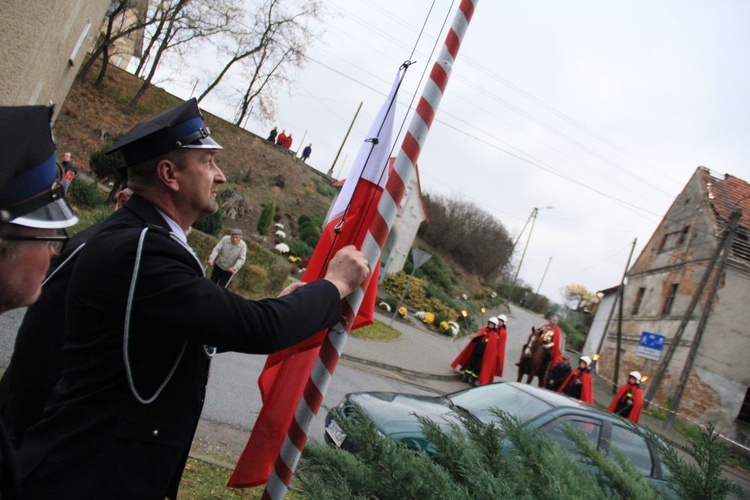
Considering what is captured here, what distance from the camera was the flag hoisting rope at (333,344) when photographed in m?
2.46

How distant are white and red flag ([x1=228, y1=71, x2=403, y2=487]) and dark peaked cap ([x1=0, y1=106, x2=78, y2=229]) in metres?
1.34

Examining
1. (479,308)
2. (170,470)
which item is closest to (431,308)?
(479,308)

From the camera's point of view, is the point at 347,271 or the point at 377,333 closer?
the point at 347,271

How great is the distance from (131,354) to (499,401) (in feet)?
19.2

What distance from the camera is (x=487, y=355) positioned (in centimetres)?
1638

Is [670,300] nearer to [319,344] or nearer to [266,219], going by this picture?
[266,219]

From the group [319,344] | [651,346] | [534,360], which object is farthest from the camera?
[651,346]

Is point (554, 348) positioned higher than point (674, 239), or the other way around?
point (674, 239)

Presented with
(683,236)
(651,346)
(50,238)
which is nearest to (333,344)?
(50,238)

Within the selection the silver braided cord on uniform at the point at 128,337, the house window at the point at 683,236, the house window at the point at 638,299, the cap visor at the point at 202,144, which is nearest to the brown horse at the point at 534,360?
the cap visor at the point at 202,144

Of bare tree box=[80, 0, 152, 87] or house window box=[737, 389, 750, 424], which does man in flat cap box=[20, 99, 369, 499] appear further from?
bare tree box=[80, 0, 152, 87]

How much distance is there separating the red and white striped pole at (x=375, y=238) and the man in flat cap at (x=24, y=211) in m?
1.34

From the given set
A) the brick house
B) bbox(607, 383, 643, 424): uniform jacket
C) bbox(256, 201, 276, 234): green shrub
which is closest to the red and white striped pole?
bbox(607, 383, 643, 424): uniform jacket

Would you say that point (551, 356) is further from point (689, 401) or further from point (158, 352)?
point (158, 352)
